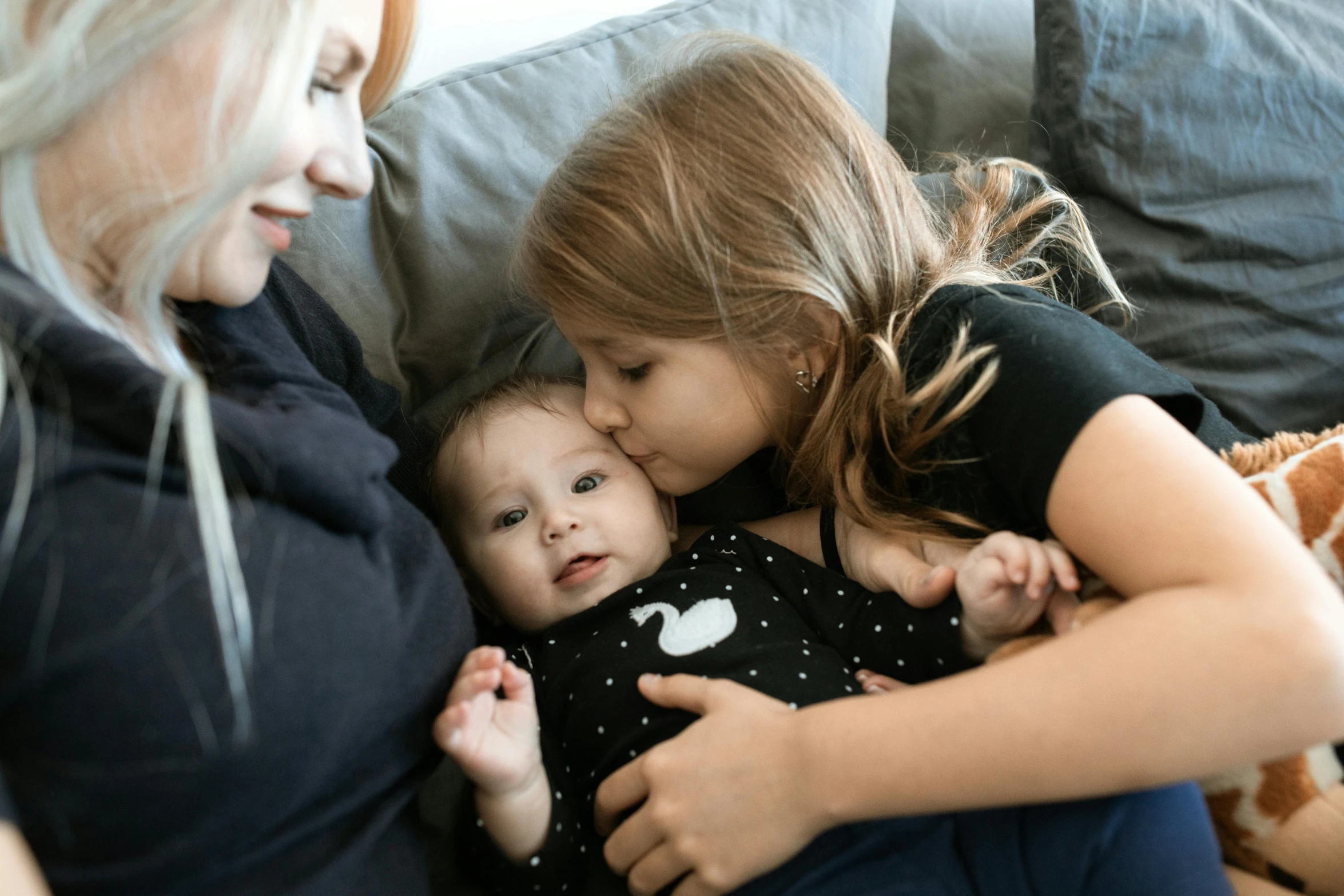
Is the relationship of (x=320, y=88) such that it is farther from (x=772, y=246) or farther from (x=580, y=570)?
(x=580, y=570)

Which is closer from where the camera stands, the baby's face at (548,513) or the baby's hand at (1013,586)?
the baby's hand at (1013,586)

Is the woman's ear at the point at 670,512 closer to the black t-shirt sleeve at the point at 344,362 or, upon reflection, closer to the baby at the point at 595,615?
the baby at the point at 595,615

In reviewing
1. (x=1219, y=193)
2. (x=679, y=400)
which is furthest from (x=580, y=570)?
(x=1219, y=193)

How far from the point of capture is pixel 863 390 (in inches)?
41.0

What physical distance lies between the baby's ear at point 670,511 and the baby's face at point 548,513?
6 cm

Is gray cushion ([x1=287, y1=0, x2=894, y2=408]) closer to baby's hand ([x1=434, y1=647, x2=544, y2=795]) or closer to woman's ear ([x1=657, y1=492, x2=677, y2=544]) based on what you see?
woman's ear ([x1=657, y1=492, x2=677, y2=544])

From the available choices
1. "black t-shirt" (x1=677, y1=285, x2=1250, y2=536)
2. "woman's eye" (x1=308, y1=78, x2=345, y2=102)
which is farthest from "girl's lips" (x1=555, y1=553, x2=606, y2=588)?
"woman's eye" (x1=308, y1=78, x2=345, y2=102)

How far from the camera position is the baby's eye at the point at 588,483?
118 centimetres

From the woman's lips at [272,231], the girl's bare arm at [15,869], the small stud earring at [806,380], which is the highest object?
the woman's lips at [272,231]

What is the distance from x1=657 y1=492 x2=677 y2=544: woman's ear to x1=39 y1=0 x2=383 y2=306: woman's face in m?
0.57

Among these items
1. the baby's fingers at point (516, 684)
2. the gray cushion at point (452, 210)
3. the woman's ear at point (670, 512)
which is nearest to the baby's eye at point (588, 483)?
the woman's ear at point (670, 512)

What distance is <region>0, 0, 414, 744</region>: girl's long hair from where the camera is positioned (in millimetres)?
636

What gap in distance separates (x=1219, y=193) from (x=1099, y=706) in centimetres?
95

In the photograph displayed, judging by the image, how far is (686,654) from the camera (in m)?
1.02
